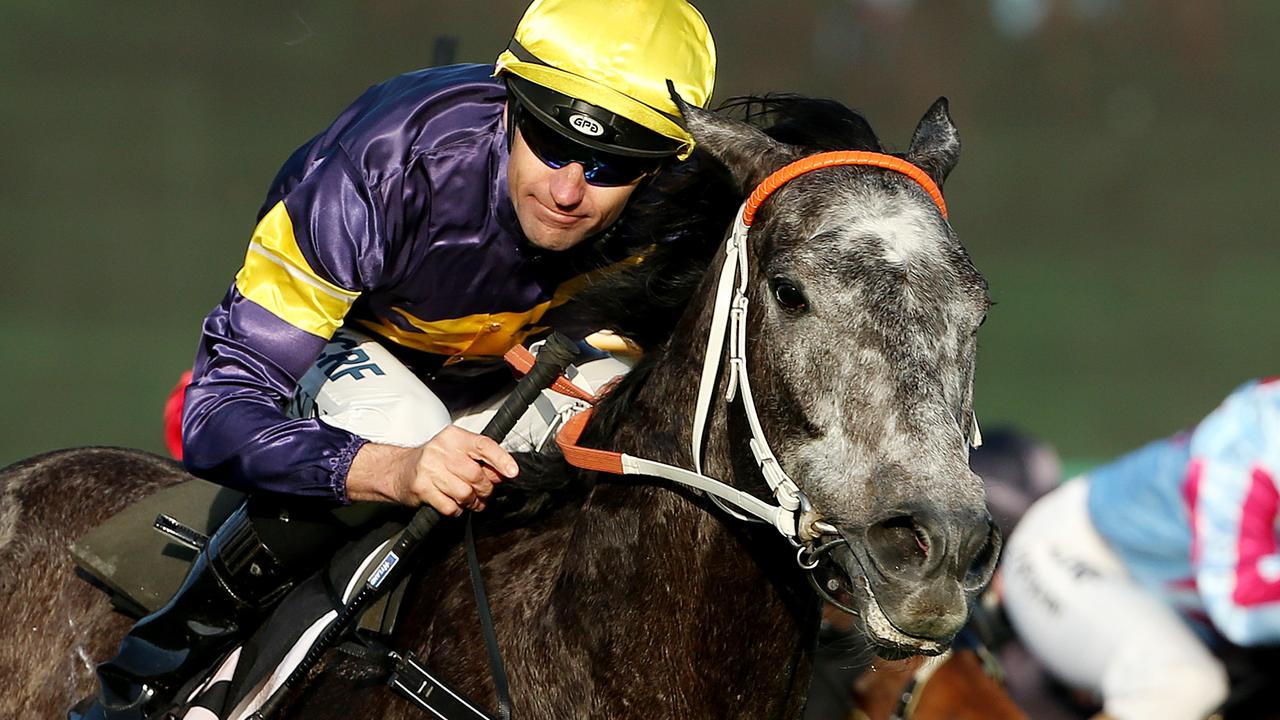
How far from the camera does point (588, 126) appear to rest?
2518 mm

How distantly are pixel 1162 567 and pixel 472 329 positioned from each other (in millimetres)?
2465

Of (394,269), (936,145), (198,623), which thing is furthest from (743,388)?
(198,623)

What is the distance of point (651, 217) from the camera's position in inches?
99.3

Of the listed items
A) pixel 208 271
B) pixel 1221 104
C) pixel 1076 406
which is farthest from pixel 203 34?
pixel 1221 104

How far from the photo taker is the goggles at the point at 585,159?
259 centimetres

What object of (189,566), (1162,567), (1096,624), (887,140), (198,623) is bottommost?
(887,140)

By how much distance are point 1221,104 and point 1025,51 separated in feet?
4.43

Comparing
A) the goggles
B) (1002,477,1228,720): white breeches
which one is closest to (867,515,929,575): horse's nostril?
the goggles

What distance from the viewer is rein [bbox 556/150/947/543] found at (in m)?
2.09

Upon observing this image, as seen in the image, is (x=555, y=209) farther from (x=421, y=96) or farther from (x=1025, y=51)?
(x=1025, y=51)

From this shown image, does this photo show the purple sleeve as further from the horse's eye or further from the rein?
the horse's eye

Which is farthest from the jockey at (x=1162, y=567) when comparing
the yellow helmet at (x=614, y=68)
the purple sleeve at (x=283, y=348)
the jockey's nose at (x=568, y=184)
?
the purple sleeve at (x=283, y=348)

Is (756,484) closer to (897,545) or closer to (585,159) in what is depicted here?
(897,545)

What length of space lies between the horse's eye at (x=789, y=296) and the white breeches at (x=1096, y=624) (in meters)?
2.47
